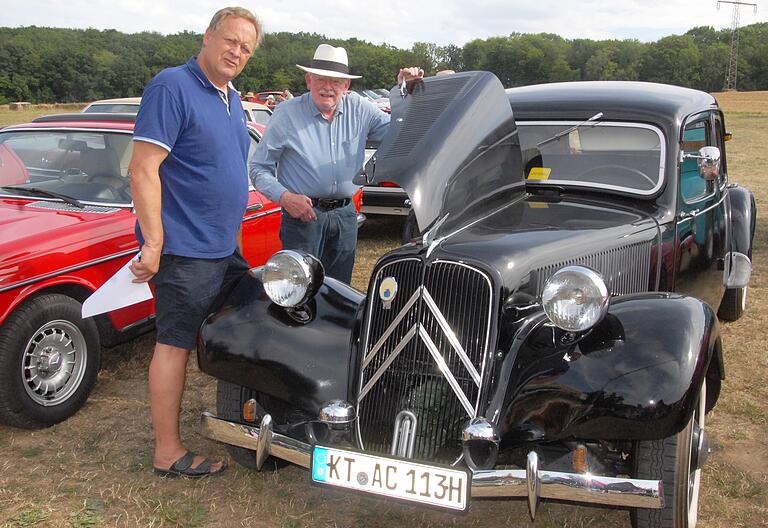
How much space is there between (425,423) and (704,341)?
1.06 meters

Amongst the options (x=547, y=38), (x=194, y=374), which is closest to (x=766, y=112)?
(x=194, y=374)

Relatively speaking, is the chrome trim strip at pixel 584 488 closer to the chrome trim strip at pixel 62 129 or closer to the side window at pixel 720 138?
the side window at pixel 720 138

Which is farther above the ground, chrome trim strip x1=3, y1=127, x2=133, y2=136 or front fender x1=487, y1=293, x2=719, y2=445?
chrome trim strip x1=3, y1=127, x2=133, y2=136

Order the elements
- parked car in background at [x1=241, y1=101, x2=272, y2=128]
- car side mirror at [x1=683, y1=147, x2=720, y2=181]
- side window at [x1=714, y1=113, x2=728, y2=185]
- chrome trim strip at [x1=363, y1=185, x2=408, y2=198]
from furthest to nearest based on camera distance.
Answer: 1. parked car in background at [x1=241, y1=101, x2=272, y2=128]
2. chrome trim strip at [x1=363, y1=185, x2=408, y2=198]
3. side window at [x1=714, y1=113, x2=728, y2=185]
4. car side mirror at [x1=683, y1=147, x2=720, y2=181]

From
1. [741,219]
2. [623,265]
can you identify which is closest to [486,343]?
[623,265]

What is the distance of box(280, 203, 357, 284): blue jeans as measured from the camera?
3.90 metres

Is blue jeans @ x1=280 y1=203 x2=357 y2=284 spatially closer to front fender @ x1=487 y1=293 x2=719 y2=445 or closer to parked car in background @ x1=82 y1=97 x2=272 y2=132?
front fender @ x1=487 y1=293 x2=719 y2=445

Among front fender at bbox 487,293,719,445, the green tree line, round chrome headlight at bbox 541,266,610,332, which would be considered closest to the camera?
front fender at bbox 487,293,719,445

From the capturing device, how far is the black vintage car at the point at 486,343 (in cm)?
236

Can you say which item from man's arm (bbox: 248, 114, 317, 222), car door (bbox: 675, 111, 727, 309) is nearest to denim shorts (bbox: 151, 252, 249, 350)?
man's arm (bbox: 248, 114, 317, 222)

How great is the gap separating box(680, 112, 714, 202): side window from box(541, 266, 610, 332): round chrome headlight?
1.71m

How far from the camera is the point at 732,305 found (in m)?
5.39

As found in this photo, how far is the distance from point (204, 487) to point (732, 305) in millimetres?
4241

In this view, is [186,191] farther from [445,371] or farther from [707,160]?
[707,160]
